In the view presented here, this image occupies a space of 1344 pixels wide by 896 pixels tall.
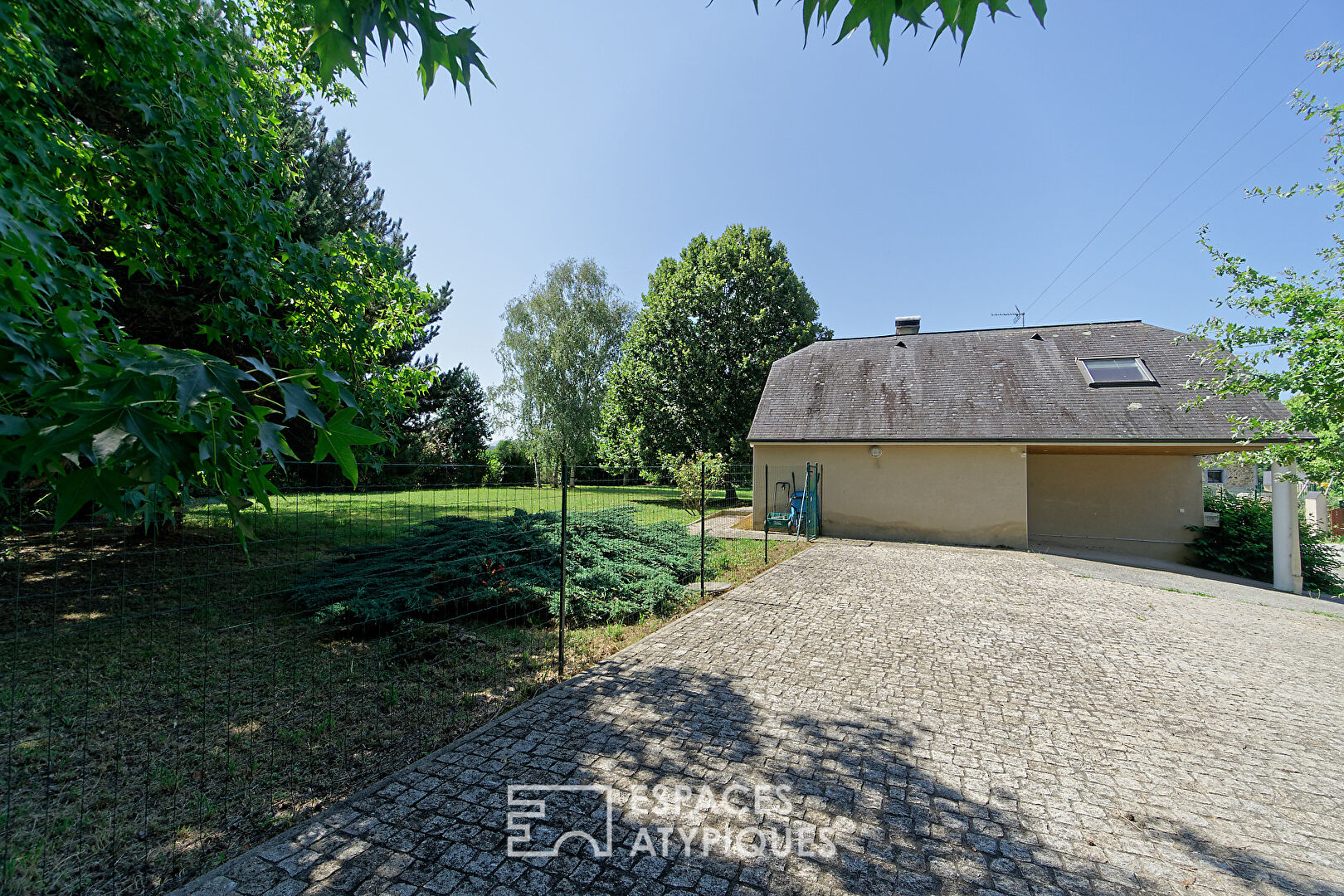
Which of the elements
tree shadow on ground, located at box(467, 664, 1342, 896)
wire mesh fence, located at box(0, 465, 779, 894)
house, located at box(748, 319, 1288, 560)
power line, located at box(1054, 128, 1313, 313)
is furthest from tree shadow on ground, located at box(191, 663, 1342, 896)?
house, located at box(748, 319, 1288, 560)

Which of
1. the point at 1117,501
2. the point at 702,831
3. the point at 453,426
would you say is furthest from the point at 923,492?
the point at 453,426

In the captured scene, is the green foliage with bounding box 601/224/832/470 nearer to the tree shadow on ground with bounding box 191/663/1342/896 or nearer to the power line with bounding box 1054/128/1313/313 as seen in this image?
the power line with bounding box 1054/128/1313/313

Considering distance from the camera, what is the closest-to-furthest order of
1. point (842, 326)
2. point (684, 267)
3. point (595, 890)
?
1. point (595, 890)
2. point (684, 267)
3. point (842, 326)

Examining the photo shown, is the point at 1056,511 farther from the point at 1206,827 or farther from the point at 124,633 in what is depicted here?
the point at 124,633

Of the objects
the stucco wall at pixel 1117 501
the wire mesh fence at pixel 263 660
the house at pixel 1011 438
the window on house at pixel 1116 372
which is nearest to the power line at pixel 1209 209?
the house at pixel 1011 438

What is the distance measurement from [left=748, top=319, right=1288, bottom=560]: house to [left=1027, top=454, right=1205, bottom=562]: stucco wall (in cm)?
3

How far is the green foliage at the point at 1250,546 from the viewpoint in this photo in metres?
11.6

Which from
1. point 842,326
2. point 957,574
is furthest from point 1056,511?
point 842,326

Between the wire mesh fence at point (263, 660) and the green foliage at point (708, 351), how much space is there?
1314 centimetres

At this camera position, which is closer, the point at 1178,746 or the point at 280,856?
the point at 280,856

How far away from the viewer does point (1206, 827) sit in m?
2.79

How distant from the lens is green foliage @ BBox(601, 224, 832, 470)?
70.6 ft

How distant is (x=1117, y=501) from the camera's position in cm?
1493

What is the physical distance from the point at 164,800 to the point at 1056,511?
19602 millimetres
